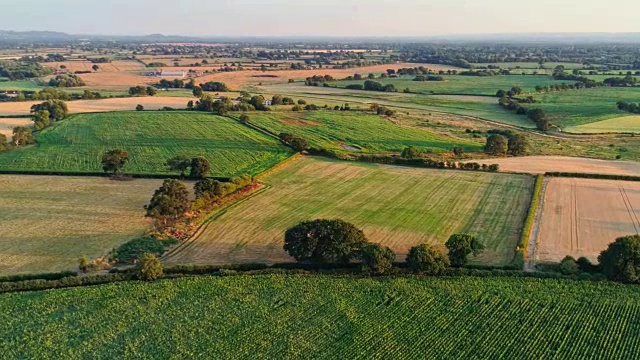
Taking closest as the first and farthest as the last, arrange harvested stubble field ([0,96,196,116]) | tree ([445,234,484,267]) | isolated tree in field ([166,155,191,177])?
tree ([445,234,484,267]) < isolated tree in field ([166,155,191,177]) < harvested stubble field ([0,96,196,116])

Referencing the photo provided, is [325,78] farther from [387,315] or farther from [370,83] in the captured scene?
[387,315]

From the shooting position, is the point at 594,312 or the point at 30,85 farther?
the point at 30,85

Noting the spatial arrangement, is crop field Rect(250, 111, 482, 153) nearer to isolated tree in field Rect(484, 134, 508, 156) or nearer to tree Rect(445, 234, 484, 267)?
isolated tree in field Rect(484, 134, 508, 156)

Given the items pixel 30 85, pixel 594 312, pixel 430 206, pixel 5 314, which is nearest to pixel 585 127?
pixel 430 206

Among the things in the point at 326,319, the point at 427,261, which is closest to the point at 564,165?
the point at 427,261

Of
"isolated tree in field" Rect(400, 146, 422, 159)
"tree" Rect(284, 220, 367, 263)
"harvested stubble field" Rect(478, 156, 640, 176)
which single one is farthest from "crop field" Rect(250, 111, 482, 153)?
"tree" Rect(284, 220, 367, 263)

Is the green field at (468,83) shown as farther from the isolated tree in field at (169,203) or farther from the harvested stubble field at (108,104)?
the isolated tree in field at (169,203)

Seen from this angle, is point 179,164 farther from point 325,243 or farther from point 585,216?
point 585,216
